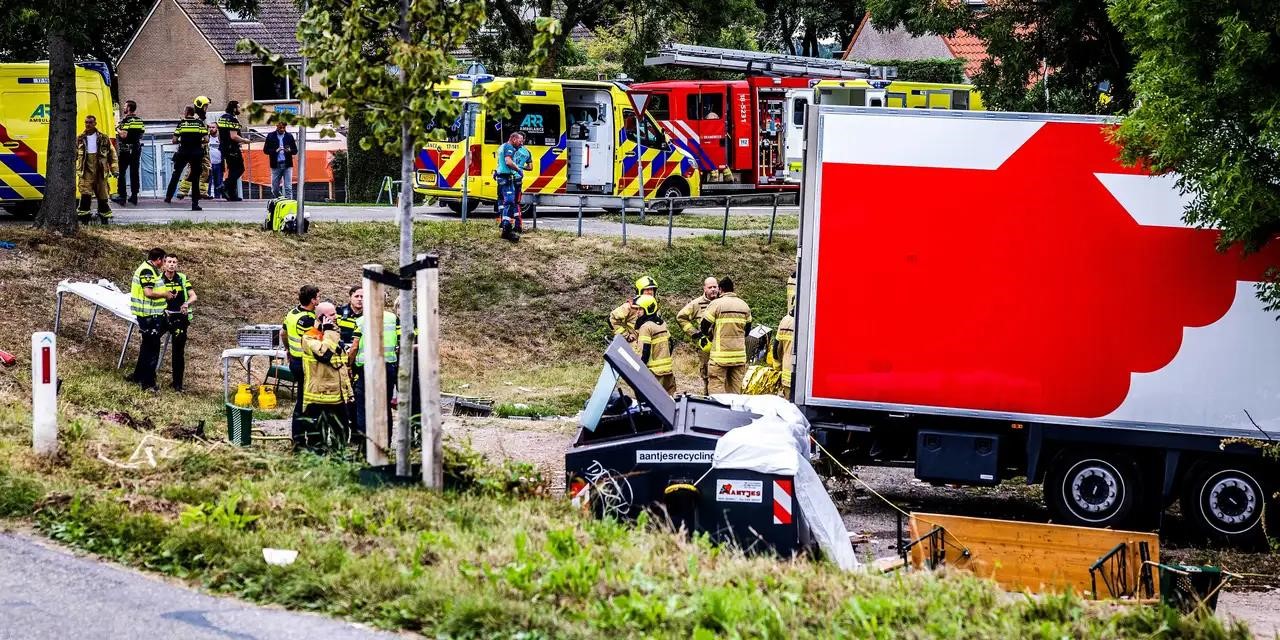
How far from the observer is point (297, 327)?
1198 cm

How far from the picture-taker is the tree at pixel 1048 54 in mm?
18984

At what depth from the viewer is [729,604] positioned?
6.32 m

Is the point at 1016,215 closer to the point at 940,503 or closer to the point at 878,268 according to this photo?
the point at 878,268

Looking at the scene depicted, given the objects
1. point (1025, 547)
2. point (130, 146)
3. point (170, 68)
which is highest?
point (170, 68)

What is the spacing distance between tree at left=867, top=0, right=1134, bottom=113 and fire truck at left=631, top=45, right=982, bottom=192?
8815 mm

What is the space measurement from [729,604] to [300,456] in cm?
392

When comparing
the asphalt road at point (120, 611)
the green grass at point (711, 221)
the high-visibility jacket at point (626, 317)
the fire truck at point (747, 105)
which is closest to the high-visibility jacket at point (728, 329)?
the high-visibility jacket at point (626, 317)

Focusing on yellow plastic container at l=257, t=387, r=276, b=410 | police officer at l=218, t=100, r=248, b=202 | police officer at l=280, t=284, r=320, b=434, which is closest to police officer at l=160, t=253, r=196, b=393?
yellow plastic container at l=257, t=387, r=276, b=410

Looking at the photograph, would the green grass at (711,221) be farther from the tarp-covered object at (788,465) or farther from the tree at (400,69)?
the tree at (400,69)

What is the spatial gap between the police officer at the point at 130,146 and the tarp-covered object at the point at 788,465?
18.7 metres

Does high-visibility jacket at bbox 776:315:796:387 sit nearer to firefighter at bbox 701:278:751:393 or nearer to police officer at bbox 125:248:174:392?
firefighter at bbox 701:278:751:393

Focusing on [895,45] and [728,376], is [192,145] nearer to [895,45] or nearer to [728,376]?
[728,376]

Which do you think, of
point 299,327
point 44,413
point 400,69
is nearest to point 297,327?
point 299,327

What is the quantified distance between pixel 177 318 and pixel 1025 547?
9812 millimetres
